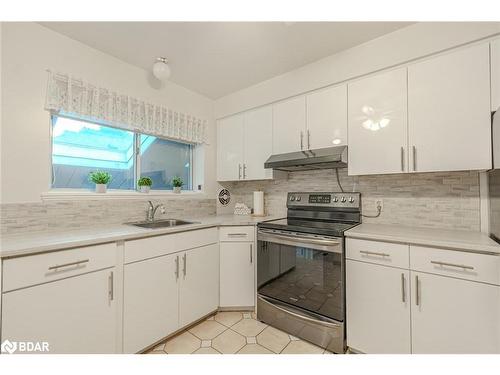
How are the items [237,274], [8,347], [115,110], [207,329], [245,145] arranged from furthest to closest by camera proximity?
[245,145], [237,274], [115,110], [207,329], [8,347]

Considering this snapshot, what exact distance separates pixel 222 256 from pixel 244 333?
0.65 m

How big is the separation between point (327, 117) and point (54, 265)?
2.17m

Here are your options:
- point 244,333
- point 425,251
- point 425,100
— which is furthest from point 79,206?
point 425,100

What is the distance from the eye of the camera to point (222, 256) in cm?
207

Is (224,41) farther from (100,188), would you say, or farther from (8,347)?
(8,347)

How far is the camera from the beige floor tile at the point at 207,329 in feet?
5.70

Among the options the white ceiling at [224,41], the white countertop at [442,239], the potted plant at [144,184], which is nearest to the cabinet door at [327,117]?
the white ceiling at [224,41]

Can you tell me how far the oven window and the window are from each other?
1.45 meters

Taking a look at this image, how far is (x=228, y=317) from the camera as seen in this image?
2.00 m

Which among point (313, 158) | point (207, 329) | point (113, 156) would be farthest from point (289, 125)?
point (207, 329)

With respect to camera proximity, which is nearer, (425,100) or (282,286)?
(425,100)

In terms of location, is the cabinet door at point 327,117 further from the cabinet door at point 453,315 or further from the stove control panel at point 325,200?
the cabinet door at point 453,315
